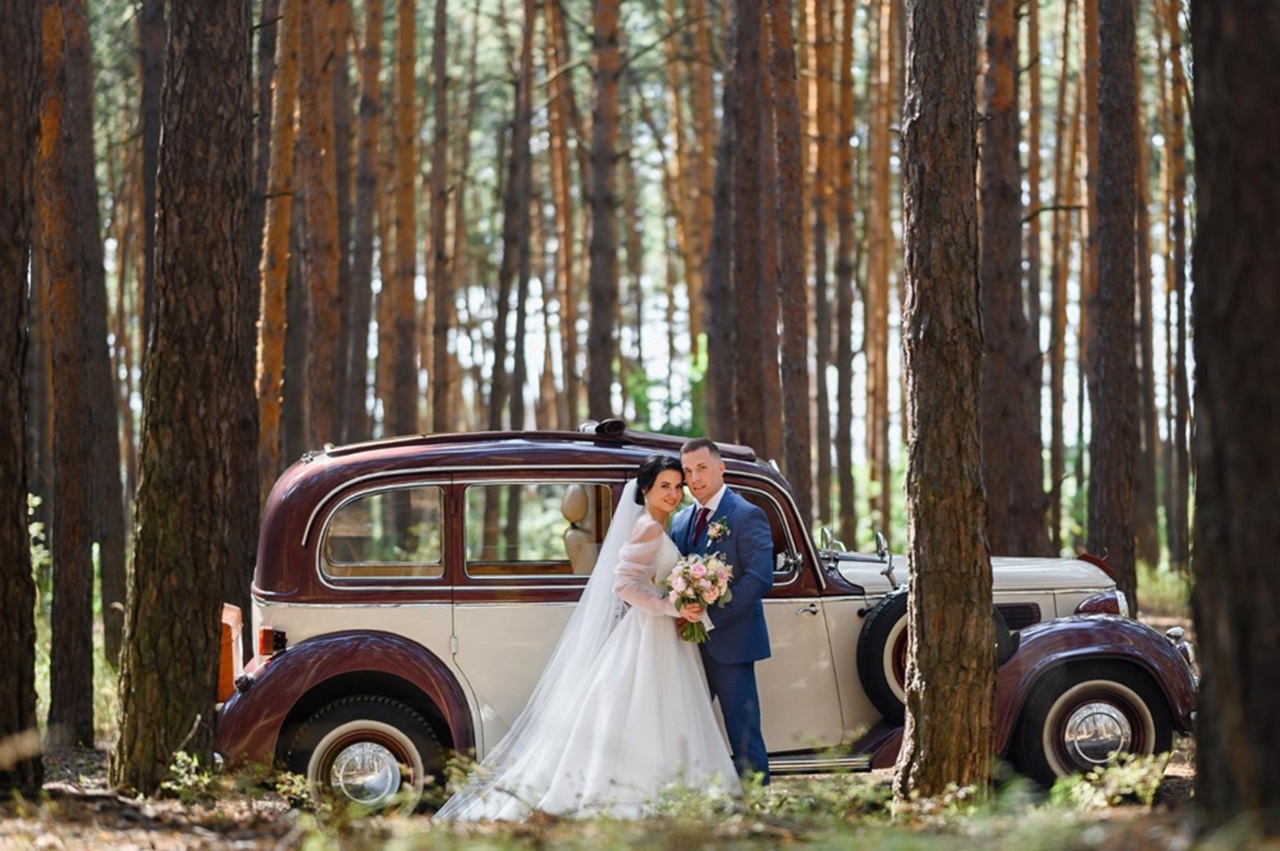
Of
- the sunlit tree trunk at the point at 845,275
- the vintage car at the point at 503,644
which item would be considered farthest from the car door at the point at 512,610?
the sunlit tree trunk at the point at 845,275

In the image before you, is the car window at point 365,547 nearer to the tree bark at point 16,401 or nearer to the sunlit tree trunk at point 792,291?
the tree bark at point 16,401

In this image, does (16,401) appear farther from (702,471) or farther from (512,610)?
(702,471)

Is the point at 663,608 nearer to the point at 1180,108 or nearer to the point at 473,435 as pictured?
the point at 473,435

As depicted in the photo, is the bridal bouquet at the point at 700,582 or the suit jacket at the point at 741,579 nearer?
the bridal bouquet at the point at 700,582

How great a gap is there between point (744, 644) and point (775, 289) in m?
8.93

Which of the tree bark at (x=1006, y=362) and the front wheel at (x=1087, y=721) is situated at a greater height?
the tree bark at (x=1006, y=362)

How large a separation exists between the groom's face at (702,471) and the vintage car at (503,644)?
425 mm

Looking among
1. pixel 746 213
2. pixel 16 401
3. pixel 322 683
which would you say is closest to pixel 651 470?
pixel 322 683

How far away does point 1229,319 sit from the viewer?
13.8 ft

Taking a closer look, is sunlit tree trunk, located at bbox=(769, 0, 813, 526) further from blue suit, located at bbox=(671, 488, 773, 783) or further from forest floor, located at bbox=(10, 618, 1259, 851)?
forest floor, located at bbox=(10, 618, 1259, 851)

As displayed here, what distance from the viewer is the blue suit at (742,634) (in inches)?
303

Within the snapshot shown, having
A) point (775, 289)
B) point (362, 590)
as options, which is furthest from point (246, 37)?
point (775, 289)

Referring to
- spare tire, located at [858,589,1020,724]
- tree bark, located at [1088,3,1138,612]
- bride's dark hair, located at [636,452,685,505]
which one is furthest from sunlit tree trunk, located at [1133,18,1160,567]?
bride's dark hair, located at [636,452,685,505]

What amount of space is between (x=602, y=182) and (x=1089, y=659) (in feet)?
32.5
